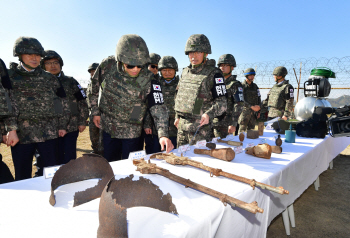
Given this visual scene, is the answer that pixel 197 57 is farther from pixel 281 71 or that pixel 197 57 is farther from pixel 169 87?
pixel 281 71

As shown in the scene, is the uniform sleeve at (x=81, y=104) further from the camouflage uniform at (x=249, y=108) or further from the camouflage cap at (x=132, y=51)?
the camouflage uniform at (x=249, y=108)

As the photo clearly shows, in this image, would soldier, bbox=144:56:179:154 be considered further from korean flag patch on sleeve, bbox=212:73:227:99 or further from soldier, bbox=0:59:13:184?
soldier, bbox=0:59:13:184

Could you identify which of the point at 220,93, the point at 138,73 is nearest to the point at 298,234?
the point at 220,93

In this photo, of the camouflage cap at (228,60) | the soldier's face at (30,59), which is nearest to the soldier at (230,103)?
the camouflage cap at (228,60)

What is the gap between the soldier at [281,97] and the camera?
5571 mm

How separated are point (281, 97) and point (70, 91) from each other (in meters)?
5.46

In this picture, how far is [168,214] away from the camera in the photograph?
1.04m

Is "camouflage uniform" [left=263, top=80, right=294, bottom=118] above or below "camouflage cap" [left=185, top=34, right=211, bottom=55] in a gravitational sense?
below

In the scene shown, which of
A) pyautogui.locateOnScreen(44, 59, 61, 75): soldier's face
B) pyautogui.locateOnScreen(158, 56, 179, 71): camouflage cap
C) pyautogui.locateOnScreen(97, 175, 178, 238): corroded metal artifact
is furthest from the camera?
pyautogui.locateOnScreen(158, 56, 179, 71): camouflage cap

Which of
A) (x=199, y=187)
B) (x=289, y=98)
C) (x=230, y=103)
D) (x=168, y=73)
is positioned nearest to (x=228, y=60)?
(x=230, y=103)

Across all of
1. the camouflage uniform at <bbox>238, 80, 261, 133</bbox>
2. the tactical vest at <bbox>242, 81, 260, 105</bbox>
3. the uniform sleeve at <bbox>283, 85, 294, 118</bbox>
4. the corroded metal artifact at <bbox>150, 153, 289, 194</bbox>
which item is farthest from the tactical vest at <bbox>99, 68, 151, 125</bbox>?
the uniform sleeve at <bbox>283, 85, 294, 118</bbox>

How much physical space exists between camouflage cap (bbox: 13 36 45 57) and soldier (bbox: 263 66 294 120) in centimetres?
560

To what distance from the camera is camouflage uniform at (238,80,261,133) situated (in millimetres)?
5848

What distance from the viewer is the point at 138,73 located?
2346 mm
